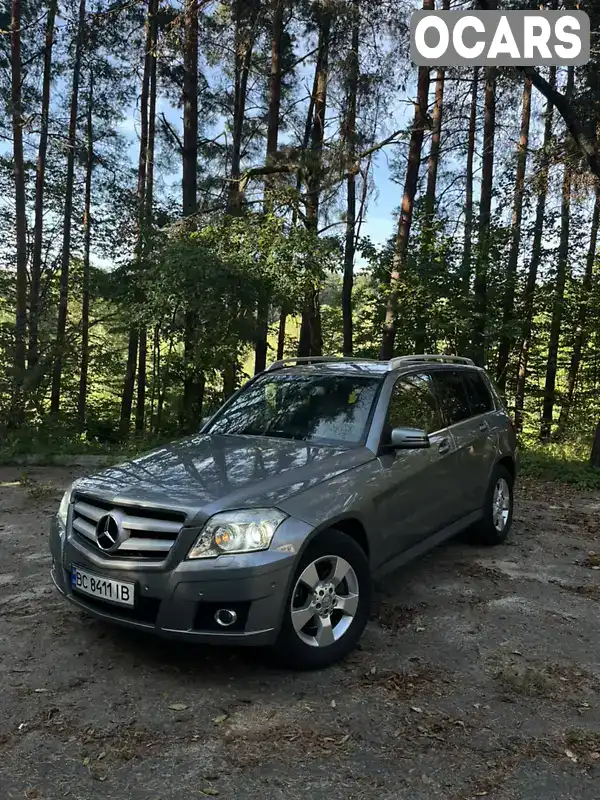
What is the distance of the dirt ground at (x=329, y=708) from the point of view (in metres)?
2.57

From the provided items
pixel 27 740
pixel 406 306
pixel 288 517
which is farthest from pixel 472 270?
pixel 27 740

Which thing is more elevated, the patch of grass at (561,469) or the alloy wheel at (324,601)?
the alloy wheel at (324,601)

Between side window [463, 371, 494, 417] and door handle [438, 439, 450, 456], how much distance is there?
885 millimetres

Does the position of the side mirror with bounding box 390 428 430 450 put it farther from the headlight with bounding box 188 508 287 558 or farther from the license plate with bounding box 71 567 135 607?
the license plate with bounding box 71 567 135 607

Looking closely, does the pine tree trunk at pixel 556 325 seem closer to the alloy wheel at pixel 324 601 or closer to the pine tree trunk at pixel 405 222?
the pine tree trunk at pixel 405 222

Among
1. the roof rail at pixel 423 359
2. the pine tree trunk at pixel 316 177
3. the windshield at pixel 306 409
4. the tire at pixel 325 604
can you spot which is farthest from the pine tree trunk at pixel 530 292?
the tire at pixel 325 604

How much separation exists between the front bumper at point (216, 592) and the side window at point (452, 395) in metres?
2.43

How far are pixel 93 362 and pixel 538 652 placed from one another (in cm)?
1372

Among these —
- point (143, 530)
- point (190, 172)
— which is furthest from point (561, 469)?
point (190, 172)

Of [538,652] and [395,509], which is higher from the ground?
[395,509]

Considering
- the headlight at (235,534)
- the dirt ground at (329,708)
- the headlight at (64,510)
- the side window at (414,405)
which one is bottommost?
the dirt ground at (329,708)

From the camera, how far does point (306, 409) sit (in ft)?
15.2

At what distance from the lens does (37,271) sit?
18.4 metres

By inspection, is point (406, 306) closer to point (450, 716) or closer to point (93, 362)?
point (93, 362)
